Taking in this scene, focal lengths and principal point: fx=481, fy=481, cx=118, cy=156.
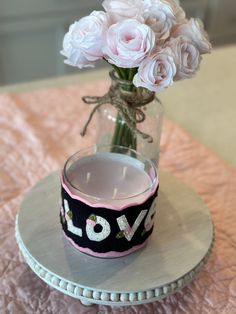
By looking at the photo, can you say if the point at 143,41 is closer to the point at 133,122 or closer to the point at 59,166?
the point at 133,122

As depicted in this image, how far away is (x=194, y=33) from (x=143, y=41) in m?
0.08

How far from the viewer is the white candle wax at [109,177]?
2.12ft

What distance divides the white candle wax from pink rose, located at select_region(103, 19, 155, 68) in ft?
0.49

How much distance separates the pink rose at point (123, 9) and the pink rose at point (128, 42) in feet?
0.08

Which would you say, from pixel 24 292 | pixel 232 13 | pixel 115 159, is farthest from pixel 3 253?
pixel 232 13

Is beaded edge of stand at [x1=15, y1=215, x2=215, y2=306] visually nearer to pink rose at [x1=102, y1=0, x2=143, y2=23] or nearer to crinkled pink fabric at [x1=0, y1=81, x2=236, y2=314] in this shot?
crinkled pink fabric at [x1=0, y1=81, x2=236, y2=314]

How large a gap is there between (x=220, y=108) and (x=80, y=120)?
33 centimetres

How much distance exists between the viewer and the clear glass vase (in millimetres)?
684

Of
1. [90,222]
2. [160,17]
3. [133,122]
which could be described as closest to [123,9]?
[160,17]

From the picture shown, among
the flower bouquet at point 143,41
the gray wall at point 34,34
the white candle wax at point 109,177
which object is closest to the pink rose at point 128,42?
the flower bouquet at point 143,41

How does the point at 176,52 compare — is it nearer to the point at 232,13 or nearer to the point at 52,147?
the point at 52,147

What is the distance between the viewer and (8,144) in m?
0.93

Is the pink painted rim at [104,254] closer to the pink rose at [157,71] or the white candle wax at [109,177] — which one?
the white candle wax at [109,177]

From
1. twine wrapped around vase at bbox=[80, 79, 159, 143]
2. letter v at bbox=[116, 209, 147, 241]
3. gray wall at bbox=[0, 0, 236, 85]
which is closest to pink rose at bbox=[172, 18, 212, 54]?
twine wrapped around vase at bbox=[80, 79, 159, 143]
